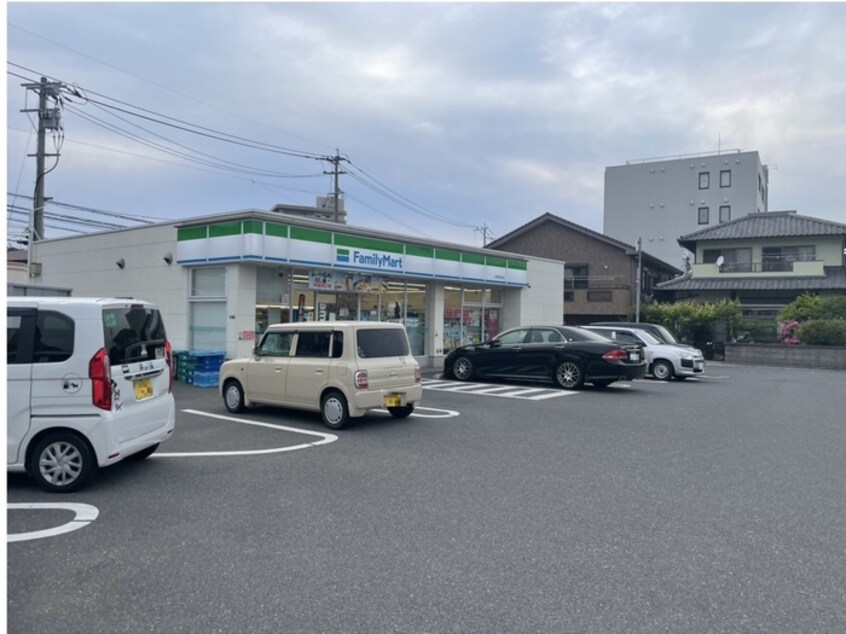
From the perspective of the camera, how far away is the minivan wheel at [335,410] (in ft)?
29.4

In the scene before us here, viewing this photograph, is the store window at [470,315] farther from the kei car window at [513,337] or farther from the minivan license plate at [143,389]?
the minivan license plate at [143,389]

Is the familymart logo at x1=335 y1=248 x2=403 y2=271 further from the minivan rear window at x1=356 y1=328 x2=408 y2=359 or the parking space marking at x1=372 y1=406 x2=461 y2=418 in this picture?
the minivan rear window at x1=356 y1=328 x2=408 y2=359

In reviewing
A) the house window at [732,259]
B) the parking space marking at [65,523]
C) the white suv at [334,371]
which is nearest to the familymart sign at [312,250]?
the white suv at [334,371]

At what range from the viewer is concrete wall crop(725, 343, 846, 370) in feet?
78.6

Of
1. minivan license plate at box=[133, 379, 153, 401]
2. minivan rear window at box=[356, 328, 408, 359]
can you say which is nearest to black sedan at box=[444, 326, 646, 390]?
minivan rear window at box=[356, 328, 408, 359]

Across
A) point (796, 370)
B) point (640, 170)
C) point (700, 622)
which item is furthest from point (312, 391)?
point (640, 170)

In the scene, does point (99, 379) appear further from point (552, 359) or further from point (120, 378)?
point (552, 359)

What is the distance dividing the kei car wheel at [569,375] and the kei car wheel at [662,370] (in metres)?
4.61

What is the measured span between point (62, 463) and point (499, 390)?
956 cm

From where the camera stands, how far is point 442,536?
470cm

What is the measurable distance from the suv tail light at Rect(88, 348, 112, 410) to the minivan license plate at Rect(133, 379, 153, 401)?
17.4 inches

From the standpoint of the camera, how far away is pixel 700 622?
3.43m

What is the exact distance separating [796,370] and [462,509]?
22692 millimetres

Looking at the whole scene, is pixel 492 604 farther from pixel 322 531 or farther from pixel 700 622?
pixel 322 531
